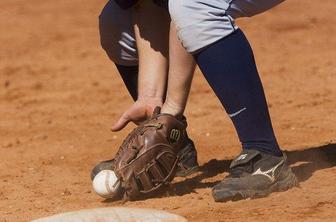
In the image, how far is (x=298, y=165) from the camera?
4.98m

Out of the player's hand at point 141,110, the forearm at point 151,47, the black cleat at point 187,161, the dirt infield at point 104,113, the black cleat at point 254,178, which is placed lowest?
the dirt infield at point 104,113

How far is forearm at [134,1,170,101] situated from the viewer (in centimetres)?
486

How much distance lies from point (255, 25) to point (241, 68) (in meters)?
6.14

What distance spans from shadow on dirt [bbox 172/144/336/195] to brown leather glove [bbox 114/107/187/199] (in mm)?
178

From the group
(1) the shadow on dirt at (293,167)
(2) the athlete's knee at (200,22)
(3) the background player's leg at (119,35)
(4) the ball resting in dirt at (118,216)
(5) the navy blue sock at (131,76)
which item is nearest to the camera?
(4) the ball resting in dirt at (118,216)

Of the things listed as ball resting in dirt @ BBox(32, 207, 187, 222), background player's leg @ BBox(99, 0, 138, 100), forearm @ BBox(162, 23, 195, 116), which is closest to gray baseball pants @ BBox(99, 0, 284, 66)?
forearm @ BBox(162, 23, 195, 116)

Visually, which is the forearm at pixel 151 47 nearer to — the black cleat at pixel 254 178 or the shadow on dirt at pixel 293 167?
the shadow on dirt at pixel 293 167

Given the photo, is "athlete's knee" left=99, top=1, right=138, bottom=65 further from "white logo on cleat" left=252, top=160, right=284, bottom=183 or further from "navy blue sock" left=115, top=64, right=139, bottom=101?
"white logo on cleat" left=252, top=160, right=284, bottom=183

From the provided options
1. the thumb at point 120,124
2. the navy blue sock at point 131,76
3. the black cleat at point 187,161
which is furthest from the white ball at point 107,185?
the navy blue sock at point 131,76

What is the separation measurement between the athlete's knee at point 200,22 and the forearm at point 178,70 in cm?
20

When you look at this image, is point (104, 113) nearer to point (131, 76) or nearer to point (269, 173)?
point (131, 76)

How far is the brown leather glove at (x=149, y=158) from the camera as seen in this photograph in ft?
14.8

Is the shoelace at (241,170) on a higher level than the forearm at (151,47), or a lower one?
lower

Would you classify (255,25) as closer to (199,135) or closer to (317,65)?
(317,65)
